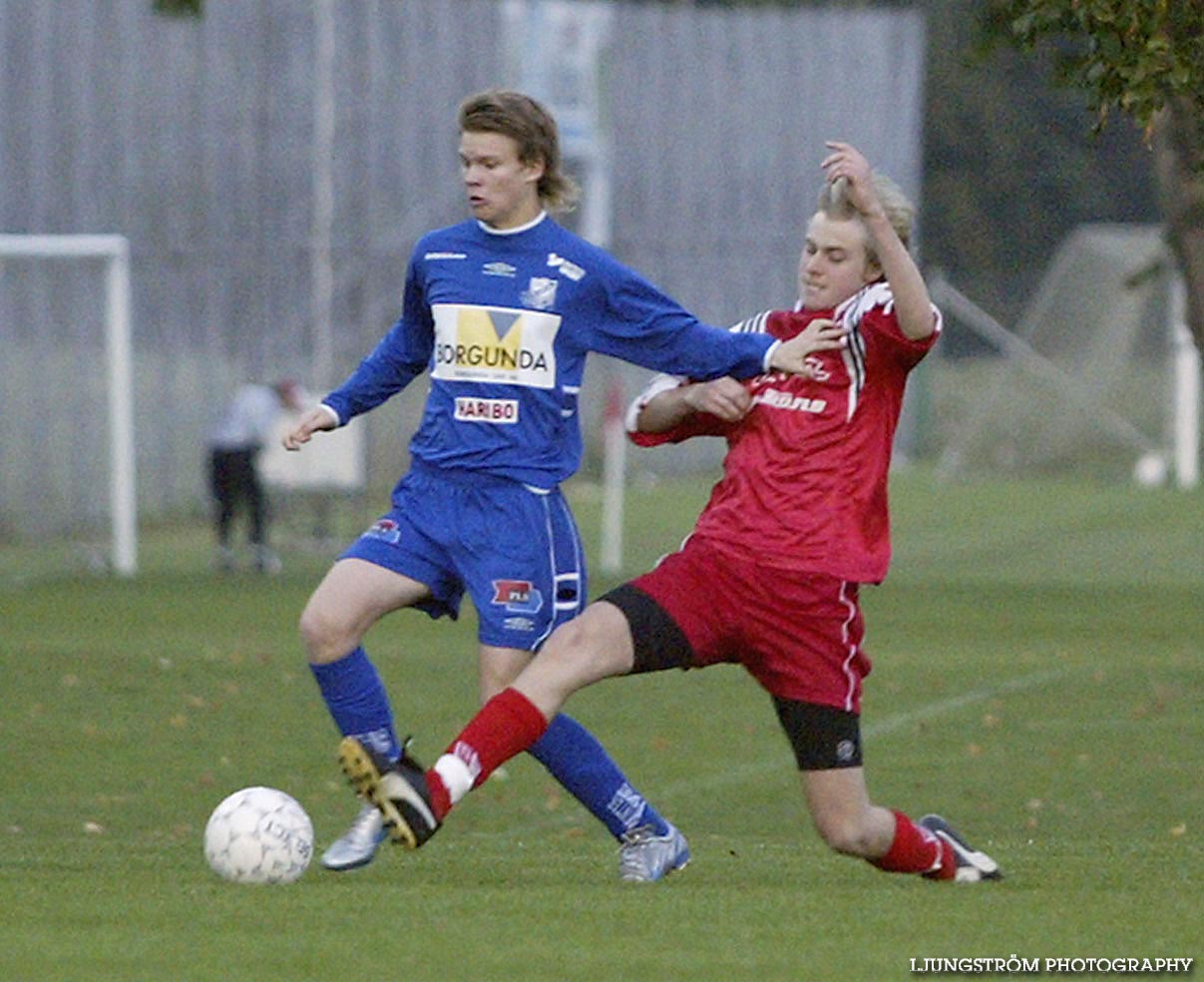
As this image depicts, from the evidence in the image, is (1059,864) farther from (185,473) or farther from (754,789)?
(185,473)

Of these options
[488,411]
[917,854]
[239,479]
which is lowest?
[239,479]

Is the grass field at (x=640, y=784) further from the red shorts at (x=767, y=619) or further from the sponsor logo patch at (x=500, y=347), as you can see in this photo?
the sponsor logo patch at (x=500, y=347)

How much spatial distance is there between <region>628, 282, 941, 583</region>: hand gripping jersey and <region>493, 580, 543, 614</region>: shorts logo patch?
27.6 inches

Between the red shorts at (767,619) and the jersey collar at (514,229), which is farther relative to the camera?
the jersey collar at (514,229)

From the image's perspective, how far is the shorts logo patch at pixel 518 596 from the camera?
792cm

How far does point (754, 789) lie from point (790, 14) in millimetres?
33087

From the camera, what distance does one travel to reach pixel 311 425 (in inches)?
325

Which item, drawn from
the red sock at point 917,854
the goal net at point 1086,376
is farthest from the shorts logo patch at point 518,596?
the goal net at point 1086,376

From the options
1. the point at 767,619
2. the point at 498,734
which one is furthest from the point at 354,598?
the point at 767,619

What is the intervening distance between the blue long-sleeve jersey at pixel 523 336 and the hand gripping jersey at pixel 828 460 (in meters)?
0.53

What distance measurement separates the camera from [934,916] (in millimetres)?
6734

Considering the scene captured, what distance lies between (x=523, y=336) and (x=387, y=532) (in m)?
0.68

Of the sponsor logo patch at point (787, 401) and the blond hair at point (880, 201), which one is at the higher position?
the blond hair at point (880, 201)

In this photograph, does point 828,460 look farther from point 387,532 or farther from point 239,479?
point 239,479
